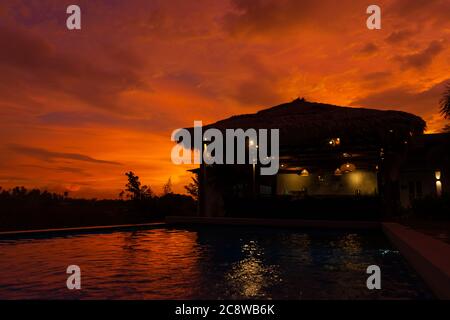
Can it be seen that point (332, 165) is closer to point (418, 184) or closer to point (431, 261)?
point (418, 184)

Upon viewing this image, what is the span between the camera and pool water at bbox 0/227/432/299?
179 inches

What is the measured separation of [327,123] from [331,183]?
744 cm

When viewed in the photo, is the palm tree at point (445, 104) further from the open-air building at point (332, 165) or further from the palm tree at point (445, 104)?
the open-air building at point (332, 165)

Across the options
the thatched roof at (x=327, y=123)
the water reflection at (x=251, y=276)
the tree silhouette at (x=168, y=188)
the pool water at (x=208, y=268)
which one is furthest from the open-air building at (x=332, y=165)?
the water reflection at (x=251, y=276)

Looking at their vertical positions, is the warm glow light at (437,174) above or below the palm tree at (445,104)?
below

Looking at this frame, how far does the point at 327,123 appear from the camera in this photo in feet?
44.5

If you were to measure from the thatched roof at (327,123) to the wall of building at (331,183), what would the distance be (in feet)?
15.2

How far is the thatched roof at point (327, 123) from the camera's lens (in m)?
13.0

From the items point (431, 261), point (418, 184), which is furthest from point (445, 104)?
point (431, 261)

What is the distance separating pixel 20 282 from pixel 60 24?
8464mm

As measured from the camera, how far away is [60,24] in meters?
11.2

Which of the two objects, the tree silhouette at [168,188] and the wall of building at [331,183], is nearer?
the wall of building at [331,183]
